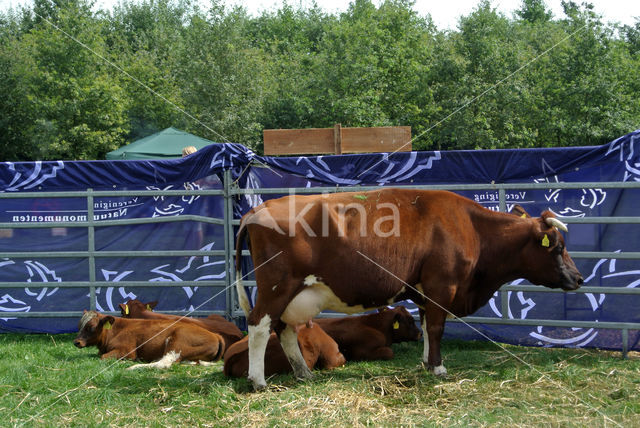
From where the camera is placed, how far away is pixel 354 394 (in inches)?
204

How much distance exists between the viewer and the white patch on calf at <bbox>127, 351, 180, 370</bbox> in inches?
252

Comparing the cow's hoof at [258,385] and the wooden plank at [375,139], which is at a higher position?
the wooden plank at [375,139]

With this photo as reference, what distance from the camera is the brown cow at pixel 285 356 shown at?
593cm

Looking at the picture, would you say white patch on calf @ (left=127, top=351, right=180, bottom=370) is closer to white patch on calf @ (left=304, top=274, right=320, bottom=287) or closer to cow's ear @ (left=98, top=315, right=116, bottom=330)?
cow's ear @ (left=98, top=315, right=116, bottom=330)

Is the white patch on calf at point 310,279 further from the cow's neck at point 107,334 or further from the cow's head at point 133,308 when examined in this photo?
the cow's head at point 133,308

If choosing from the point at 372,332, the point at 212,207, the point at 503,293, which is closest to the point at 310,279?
the point at 372,332

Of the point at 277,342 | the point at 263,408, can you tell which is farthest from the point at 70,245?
the point at 263,408

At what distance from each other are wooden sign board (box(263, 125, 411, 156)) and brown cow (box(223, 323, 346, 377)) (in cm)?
294

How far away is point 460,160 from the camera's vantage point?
7363 mm

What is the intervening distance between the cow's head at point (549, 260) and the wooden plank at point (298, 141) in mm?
3238

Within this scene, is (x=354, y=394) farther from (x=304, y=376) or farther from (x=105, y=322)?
(x=105, y=322)

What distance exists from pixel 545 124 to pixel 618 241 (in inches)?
565

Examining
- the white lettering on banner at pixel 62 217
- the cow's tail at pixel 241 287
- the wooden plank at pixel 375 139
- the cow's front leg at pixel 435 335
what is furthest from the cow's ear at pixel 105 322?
the wooden plank at pixel 375 139

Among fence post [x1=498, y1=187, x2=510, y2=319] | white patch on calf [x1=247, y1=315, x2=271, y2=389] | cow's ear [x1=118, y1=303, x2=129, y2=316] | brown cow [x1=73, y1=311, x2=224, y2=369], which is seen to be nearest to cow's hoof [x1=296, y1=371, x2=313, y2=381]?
white patch on calf [x1=247, y1=315, x2=271, y2=389]
